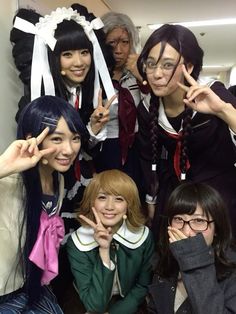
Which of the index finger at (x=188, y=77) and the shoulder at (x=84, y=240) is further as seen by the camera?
the shoulder at (x=84, y=240)

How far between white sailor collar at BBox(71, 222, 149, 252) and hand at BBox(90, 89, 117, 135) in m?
0.45

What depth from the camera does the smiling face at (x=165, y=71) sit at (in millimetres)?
1378

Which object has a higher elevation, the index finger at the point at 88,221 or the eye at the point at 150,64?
the eye at the point at 150,64

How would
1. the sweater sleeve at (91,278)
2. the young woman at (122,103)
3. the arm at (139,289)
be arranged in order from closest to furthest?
the sweater sleeve at (91,278)
the arm at (139,289)
the young woman at (122,103)

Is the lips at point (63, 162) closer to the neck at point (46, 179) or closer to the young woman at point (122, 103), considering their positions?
the neck at point (46, 179)

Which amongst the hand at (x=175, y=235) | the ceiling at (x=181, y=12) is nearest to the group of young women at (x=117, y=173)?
the hand at (x=175, y=235)

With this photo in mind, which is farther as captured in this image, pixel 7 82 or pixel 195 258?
pixel 7 82

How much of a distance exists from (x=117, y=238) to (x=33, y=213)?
1.42 ft

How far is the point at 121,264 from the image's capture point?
4.94ft

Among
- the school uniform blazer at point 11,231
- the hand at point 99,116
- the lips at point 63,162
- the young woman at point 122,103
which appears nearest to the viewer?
the school uniform blazer at point 11,231

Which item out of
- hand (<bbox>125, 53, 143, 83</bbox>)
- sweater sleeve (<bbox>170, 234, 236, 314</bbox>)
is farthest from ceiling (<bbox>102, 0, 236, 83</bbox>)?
sweater sleeve (<bbox>170, 234, 236, 314</bbox>)

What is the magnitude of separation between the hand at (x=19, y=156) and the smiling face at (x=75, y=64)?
19.6 inches

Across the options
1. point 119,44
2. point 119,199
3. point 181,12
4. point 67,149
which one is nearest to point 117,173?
point 119,199

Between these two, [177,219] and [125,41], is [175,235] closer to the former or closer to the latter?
[177,219]
